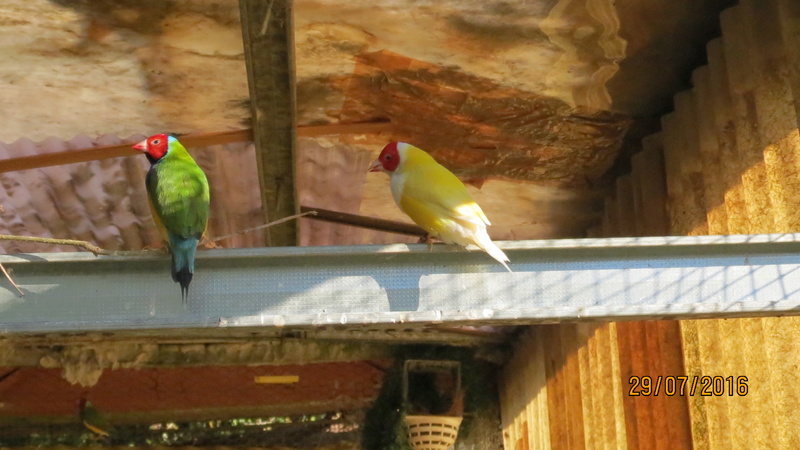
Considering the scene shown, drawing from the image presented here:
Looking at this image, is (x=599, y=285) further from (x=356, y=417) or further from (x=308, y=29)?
(x=356, y=417)

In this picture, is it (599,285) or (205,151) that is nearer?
(599,285)

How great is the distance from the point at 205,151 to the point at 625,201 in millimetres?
2130

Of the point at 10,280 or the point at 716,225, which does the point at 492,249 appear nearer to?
the point at 10,280

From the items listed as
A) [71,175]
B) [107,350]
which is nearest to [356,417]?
[107,350]

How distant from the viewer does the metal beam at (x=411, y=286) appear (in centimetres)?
244

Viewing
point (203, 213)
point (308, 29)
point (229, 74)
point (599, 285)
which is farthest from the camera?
point (229, 74)

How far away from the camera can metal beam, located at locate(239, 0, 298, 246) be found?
9.26 ft

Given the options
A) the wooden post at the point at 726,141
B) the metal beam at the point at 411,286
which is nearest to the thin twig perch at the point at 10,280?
the metal beam at the point at 411,286

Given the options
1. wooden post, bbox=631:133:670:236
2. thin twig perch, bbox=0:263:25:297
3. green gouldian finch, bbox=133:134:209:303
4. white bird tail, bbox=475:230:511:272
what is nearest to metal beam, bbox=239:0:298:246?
green gouldian finch, bbox=133:134:209:303

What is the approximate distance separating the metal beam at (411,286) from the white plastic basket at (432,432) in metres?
2.90

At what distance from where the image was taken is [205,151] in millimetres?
4285

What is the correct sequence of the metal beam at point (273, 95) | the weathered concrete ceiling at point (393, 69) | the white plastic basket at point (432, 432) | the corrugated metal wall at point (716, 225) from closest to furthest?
1. the metal beam at point (273, 95)
2. the corrugated metal wall at point (716, 225)
3. the weathered concrete ceiling at point (393, 69)
4. the white plastic basket at point (432, 432)

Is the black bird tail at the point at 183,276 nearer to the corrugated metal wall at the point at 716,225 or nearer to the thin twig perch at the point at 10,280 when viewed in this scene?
the thin twig perch at the point at 10,280
